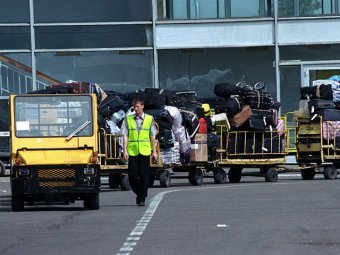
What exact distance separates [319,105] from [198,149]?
345 centimetres

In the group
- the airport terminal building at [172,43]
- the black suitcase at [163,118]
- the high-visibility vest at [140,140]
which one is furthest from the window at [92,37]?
the high-visibility vest at [140,140]

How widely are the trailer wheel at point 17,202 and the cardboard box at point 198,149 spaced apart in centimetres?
806

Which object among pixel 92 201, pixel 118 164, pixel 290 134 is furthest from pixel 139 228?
pixel 290 134

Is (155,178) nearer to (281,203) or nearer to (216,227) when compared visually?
(281,203)

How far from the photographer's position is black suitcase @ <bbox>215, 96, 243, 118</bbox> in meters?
27.6

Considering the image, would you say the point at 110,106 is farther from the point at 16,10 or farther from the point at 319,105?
the point at 16,10

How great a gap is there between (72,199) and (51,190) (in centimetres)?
68

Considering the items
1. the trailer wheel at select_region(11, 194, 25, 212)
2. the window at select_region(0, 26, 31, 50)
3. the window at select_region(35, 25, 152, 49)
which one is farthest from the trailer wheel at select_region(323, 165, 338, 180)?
the window at select_region(0, 26, 31, 50)

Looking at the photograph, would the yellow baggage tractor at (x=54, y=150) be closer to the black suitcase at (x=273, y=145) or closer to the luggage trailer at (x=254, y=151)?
the luggage trailer at (x=254, y=151)

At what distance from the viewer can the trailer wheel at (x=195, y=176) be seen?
87.8ft

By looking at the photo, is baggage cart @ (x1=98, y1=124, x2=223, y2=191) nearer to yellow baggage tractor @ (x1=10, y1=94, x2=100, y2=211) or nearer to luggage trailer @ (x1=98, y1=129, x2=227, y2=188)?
luggage trailer @ (x1=98, y1=129, x2=227, y2=188)

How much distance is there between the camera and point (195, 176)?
26750 millimetres

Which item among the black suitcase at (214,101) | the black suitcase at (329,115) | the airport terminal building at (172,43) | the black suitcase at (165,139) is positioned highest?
the airport terminal building at (172,43)

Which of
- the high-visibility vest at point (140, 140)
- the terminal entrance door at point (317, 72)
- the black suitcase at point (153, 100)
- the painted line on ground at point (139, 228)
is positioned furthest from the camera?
the terminal entrance door at point (317, 72)
